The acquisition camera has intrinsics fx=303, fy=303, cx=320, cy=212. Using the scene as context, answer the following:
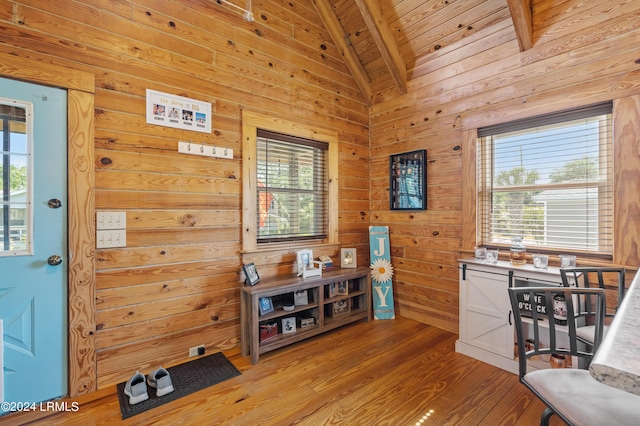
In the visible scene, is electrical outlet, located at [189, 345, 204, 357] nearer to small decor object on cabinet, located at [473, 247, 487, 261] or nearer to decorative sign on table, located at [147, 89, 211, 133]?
decorative sign on table, located at [147, 89, 211, 133]

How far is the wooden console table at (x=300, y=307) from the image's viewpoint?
2.58 metres

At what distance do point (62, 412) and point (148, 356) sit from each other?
0.54m

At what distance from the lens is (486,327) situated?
2.54 m

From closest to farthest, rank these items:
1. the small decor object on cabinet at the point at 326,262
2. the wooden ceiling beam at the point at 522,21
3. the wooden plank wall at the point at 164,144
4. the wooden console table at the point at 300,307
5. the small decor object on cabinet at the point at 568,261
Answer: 1. the wooden plank wall at the point at 164,144
2. the small decor object on cabinet at the point at 568,261
3. the wooden ceiling beam at the point at 522,21
4. the wooden console table at the point at 300,307
5. the small decor object on cabinet at the point at 326,262

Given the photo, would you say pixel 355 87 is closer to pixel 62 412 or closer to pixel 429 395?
pixel 429 395

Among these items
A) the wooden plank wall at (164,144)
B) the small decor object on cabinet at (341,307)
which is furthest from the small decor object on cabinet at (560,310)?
the wooden plank wall at (164,144)

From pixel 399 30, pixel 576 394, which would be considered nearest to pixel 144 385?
pixel 576 394

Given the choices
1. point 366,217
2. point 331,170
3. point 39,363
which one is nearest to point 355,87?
point 331,170

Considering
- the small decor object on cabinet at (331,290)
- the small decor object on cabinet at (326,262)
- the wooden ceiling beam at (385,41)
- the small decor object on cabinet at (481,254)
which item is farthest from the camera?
the small decor object on cabinet at (326,262)

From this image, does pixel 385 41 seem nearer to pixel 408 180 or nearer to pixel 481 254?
pixel 408 180

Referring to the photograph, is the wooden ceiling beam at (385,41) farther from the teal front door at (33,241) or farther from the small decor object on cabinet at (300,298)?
the teal front door at (33,241)

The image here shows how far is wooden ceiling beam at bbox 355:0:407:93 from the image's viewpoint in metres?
3.07

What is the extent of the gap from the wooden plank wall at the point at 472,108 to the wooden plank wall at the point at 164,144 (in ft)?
4.84

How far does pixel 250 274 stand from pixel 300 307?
585 millimetres
